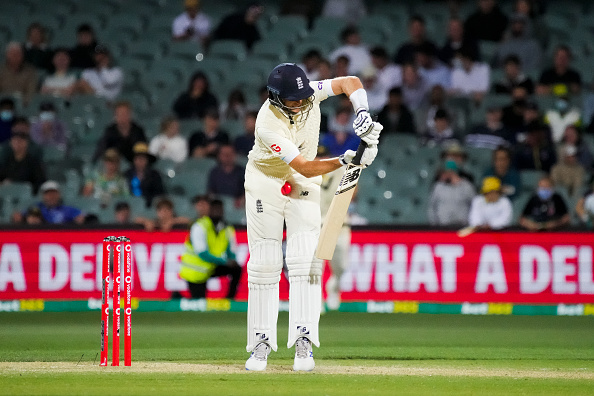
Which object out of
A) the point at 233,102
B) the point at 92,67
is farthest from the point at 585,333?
the point at 92,67

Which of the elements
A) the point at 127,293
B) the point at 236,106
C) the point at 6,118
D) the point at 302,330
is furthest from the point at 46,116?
the point at 302,330

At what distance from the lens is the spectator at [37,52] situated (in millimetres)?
15633

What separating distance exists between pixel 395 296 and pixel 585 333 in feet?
9.04

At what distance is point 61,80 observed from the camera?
609 inches

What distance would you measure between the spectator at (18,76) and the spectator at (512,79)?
6.95m

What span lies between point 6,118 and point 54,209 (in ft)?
7.71

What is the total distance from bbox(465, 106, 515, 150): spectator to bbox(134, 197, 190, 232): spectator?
165 inches

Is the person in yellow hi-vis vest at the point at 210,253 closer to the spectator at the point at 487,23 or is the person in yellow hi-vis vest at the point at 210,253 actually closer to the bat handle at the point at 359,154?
the spectator at the point at 487,23

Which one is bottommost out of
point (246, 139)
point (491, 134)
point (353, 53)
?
point (246, 139)

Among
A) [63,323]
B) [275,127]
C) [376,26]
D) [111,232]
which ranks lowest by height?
[63,323]

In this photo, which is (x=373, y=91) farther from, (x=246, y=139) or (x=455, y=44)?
(x=246, y=139)

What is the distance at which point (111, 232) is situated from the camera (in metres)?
12.4

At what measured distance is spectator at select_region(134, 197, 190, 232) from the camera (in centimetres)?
1245

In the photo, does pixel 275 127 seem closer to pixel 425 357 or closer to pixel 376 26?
pixel 425 357
